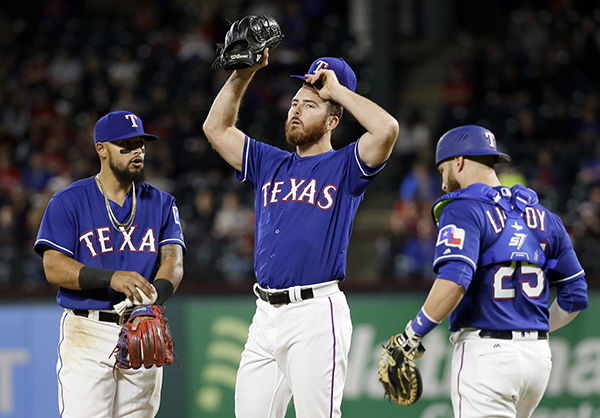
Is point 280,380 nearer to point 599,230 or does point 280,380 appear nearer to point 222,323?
point 222,323

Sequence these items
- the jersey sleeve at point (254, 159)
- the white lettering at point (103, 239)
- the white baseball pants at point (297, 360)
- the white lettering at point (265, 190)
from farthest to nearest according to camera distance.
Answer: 1. the white lettering at point (103, 239)
2. the jersey sleeve at point (254, 159)
3. the white lettering at point (265, 190)
4. the white baseball pants at point (297, 360)

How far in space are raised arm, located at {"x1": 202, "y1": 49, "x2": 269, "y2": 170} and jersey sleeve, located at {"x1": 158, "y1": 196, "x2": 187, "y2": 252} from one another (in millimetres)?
559

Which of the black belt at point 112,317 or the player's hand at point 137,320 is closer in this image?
Result: the player's hand at point 137,320

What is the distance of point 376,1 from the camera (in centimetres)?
1455

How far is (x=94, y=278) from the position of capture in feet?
14.1

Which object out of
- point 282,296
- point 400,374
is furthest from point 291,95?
point 400,374

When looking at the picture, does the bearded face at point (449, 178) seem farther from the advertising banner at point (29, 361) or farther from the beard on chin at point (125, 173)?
the advertising banner at point (29, 361)

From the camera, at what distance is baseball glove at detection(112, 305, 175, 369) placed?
421 centimetres

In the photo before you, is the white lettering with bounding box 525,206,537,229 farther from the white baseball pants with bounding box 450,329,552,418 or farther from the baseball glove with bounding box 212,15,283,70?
the baseball glove with bounding box 212,15,283,70

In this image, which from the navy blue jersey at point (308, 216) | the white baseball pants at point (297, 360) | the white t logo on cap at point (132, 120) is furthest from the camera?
the white t logo on cap at point (132, 120)

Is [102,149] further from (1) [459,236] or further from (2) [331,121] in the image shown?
(1) [459,236]

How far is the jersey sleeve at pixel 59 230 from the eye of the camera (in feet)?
14.6

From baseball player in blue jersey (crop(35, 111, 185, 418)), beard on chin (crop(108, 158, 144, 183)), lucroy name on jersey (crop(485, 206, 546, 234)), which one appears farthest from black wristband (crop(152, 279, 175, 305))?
lucroy name on jersey (crop(485, 206, 546, 234))

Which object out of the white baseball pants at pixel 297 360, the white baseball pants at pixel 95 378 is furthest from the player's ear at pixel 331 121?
the white baseball pants at pixel 95 378
